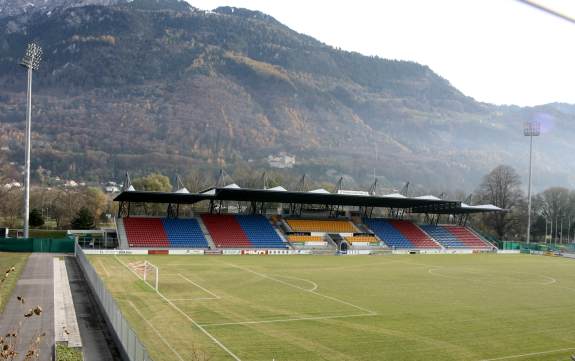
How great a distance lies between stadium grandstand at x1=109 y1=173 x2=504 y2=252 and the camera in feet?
Answer: 195

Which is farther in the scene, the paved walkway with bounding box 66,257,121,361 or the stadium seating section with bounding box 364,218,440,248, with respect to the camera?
the stadium seating section with bounding box 364,218,440,248

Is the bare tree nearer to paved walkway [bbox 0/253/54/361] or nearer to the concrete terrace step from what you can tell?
paved walkway [bbox 0/253/54/361]

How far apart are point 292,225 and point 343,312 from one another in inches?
1687

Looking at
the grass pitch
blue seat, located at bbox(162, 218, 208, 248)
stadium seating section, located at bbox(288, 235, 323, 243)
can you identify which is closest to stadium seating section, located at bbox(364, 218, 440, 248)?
stadium seating section, located at bbox(288, 235, 323, 243)

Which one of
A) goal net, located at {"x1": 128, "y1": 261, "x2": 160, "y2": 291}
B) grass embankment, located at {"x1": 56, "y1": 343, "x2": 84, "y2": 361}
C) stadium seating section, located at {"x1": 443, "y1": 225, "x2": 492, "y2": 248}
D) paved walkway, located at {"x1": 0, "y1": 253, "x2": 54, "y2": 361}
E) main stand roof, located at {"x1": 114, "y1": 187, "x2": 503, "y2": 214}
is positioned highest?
main stand roof, located at {"x1": 114, "y1": 187, "x2": 503, "y2": 214}

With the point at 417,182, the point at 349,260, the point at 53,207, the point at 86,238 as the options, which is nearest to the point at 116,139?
the point at 53,207

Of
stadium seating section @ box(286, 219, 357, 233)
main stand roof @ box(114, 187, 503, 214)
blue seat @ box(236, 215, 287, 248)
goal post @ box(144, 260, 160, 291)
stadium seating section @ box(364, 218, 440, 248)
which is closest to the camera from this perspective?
goal post @ box(144, 260, 160, 291)

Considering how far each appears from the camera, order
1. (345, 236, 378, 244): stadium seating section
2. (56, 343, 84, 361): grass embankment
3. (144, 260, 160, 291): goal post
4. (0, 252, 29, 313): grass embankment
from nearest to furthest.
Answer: (56, 343, 84, 361): grass embankment → (0, 252, 29, 313): grass embankment → (144, 260, 160, 291): goal post → (345, 236, 378, 244): stadium seating section

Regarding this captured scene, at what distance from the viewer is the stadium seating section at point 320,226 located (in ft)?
224

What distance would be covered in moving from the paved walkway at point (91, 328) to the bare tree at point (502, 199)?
7882 centimetres

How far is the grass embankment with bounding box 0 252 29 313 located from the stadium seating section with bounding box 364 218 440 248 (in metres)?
42.4

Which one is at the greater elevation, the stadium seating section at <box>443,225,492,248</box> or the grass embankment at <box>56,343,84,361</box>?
the grass embankment at <box>56,343,84,361</box>

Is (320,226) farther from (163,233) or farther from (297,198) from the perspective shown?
(163,233)

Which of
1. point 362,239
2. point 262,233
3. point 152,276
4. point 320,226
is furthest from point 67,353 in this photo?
point 362,239
